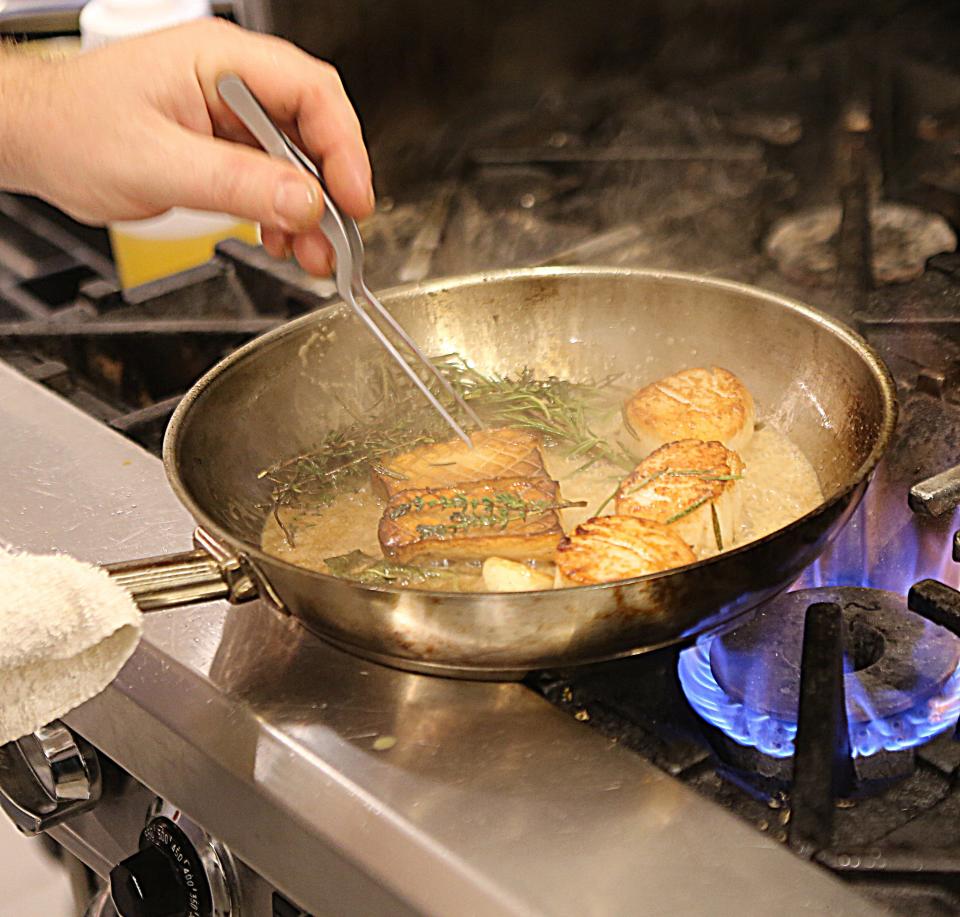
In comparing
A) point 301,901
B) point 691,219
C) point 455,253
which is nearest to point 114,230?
point 455,253

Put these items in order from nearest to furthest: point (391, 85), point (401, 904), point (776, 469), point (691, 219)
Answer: point (401, 904) < point (776, 469) < point (691, 219) < point (391, 85)

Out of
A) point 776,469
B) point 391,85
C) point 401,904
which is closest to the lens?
point 401,904

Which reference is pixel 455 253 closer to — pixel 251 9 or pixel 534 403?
pixel 251 9

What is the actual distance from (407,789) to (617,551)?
0.63ft

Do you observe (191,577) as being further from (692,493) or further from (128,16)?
(128,16)

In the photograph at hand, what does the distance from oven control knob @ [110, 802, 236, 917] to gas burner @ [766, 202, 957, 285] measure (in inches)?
34.3

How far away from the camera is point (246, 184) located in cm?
78

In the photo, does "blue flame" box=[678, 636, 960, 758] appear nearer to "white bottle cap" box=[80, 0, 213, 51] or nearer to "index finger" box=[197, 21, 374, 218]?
"index finger" box=[197, 21, 374, 218]

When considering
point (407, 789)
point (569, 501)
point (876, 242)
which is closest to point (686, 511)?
point (569, 501)

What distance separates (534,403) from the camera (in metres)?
1.01

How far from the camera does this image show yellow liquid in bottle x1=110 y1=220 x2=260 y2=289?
65.8 inches

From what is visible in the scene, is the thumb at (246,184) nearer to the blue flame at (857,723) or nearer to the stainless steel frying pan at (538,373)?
the stainless steel frying pan at (538,373)

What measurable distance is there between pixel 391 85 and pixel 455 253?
31 centimetres

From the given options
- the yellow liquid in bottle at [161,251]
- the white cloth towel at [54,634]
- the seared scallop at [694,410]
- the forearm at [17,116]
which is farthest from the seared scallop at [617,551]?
the yellow liquid in bottle at [161,251]
